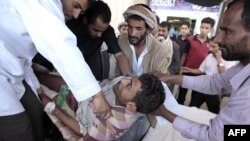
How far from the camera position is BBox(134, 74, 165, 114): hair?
1.37 m

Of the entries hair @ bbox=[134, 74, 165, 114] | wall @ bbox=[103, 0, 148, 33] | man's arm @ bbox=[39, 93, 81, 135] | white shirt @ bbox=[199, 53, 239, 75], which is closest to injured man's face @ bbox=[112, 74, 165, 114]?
hair @ bbox=[134, 74, 165, 114]

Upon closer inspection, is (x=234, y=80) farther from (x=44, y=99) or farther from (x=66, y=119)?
(x=44, y=99)

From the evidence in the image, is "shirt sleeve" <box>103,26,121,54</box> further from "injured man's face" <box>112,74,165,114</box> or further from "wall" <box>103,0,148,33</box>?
"wall" <box>103,0,148,33</box>

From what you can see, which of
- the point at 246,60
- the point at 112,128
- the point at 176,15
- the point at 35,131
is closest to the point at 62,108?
the point at 35,131

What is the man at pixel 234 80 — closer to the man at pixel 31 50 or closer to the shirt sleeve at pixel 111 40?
the man at pixel 31 50

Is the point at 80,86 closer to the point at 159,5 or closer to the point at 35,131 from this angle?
the point at 35,131

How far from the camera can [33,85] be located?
1423 millimetres

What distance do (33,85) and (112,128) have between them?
49 cm

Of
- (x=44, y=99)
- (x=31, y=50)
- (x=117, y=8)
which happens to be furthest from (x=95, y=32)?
(x=117, y=8)

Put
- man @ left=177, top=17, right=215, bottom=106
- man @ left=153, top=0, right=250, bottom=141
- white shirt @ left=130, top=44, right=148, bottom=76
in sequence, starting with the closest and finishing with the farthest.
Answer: man @ left=153, top=0, right=250, bottom=141 < white shirt @ left=130, top=44, right=148, bottom=76 < man @ left=177, top=17, right=215, bottom=106

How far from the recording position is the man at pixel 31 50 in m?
0.91

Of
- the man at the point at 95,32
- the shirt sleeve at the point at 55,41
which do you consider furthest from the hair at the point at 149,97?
the man at the point at 95,32

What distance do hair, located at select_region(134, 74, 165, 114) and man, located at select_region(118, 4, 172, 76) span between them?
0.74 m

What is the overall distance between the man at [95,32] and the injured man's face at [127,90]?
54 cm
